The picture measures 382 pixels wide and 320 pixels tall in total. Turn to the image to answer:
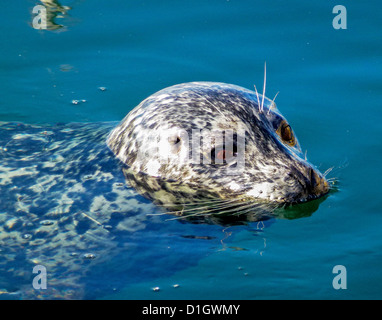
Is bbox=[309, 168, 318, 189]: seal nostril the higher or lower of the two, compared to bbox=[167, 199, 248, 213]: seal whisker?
higher

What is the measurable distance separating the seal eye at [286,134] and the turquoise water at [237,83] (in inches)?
22.6

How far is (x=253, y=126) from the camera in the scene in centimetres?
548

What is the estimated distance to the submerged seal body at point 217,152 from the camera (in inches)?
206

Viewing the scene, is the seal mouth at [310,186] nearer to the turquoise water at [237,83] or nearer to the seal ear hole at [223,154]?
the turquoise water at [237,83]

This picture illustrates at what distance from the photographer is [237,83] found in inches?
299

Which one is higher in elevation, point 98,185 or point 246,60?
point 246,60

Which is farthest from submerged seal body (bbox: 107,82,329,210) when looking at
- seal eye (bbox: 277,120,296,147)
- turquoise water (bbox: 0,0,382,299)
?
turquoise water (bbox: 0,0,382,299)

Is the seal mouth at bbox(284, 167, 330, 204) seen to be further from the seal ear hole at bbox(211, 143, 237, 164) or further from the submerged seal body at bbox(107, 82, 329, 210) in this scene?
the seal ear hole at bbox(211, 143, 237, 164)

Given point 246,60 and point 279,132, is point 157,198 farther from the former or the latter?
point 246,60

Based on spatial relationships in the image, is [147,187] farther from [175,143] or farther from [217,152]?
[217,152]

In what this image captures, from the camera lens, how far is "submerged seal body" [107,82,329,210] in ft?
17.2

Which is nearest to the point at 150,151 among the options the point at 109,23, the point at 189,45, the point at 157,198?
the point at 157,198

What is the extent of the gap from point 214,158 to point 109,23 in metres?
3.91

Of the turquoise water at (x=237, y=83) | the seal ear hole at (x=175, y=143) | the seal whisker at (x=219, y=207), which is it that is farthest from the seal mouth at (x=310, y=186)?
the seal ear hole at (x=175, y=143)
